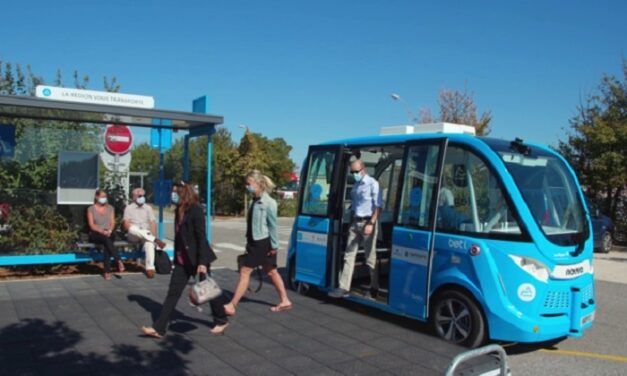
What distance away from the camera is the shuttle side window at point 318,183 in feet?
26.0

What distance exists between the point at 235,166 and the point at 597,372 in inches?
1078

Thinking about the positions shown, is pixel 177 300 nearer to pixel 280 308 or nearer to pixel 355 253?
pixel 280 308

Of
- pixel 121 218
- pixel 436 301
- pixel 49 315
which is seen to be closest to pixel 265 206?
pixel 436 301

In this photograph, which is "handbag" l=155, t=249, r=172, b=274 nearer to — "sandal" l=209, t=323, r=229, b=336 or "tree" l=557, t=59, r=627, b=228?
"sandal" l=209, t=323, r=229, b=336

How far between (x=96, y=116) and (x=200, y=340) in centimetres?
583

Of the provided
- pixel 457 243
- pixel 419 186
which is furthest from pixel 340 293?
pixel 457 243

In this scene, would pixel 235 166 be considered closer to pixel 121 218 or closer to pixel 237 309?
pixel 121 218

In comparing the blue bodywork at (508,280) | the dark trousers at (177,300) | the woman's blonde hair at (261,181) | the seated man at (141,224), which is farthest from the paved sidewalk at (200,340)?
the seated man at (141,224)

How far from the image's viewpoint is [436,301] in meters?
6.09

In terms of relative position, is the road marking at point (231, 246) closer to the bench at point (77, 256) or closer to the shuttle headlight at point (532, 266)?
the bench at point (77, 256)

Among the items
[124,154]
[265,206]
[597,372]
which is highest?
[124,154]

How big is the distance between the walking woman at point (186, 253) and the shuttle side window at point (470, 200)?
8.64 ft

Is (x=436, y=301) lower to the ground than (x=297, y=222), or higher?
lower

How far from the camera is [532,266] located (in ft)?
17.7
